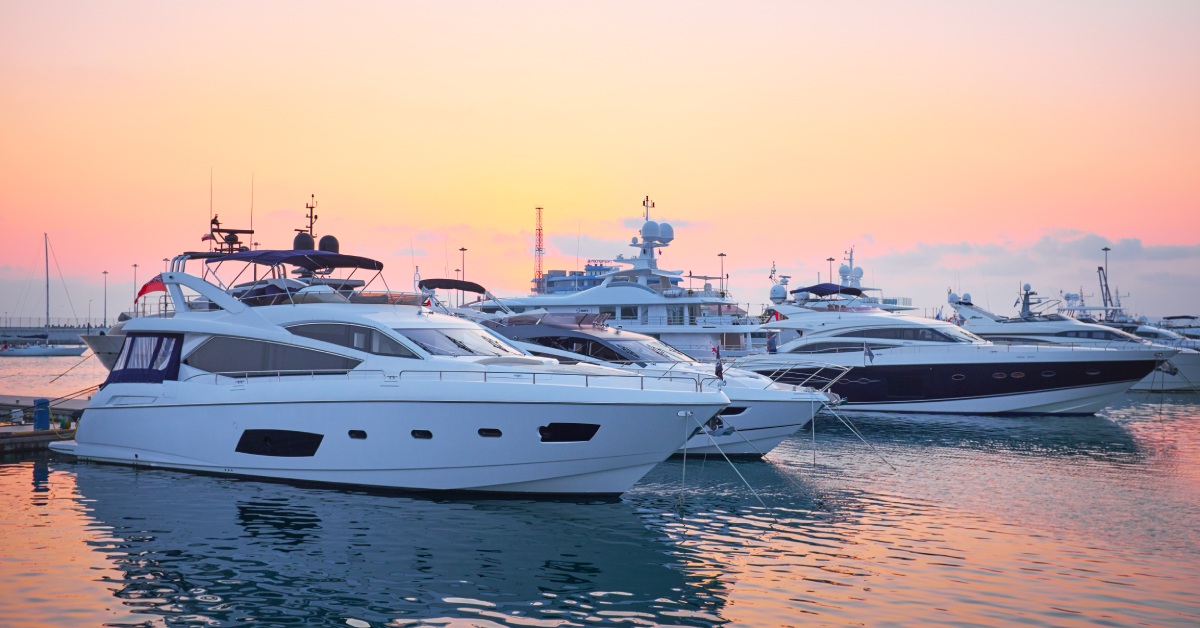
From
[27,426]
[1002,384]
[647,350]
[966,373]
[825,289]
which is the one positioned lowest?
[27,426]

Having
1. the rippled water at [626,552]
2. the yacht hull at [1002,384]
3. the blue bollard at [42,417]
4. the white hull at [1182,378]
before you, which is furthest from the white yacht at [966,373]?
the blue bollard at [42,417]

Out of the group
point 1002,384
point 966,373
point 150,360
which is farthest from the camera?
point 966,373

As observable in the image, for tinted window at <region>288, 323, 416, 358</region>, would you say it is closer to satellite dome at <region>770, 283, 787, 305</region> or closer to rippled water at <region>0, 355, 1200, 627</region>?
rippled water at <region>0, 355, 1200, 627</region>

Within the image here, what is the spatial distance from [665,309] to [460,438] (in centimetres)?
2396

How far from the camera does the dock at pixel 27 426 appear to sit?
2155cm

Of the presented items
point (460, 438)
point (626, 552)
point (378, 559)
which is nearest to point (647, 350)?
point (460, 438)

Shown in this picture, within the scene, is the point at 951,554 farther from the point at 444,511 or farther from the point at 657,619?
the point at 444,511

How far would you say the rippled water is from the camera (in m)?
10.7

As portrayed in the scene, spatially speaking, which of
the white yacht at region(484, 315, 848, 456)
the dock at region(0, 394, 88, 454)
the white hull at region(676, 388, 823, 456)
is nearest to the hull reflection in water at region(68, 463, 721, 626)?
the white yacht at region(484, 315, 848, 456)

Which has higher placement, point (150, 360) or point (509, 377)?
point (150, 360)

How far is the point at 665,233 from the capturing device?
42969mm

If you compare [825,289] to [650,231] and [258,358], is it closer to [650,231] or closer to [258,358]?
[650,231]

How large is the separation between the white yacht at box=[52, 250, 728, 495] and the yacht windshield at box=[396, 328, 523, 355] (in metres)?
0.04

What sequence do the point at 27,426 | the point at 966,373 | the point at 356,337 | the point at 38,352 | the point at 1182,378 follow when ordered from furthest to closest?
the point at 38,352 → the point at 1182,378 → the point at 966,373 → the point at 27,426 → the point at 356,337
